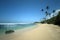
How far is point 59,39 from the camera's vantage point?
177 inches
